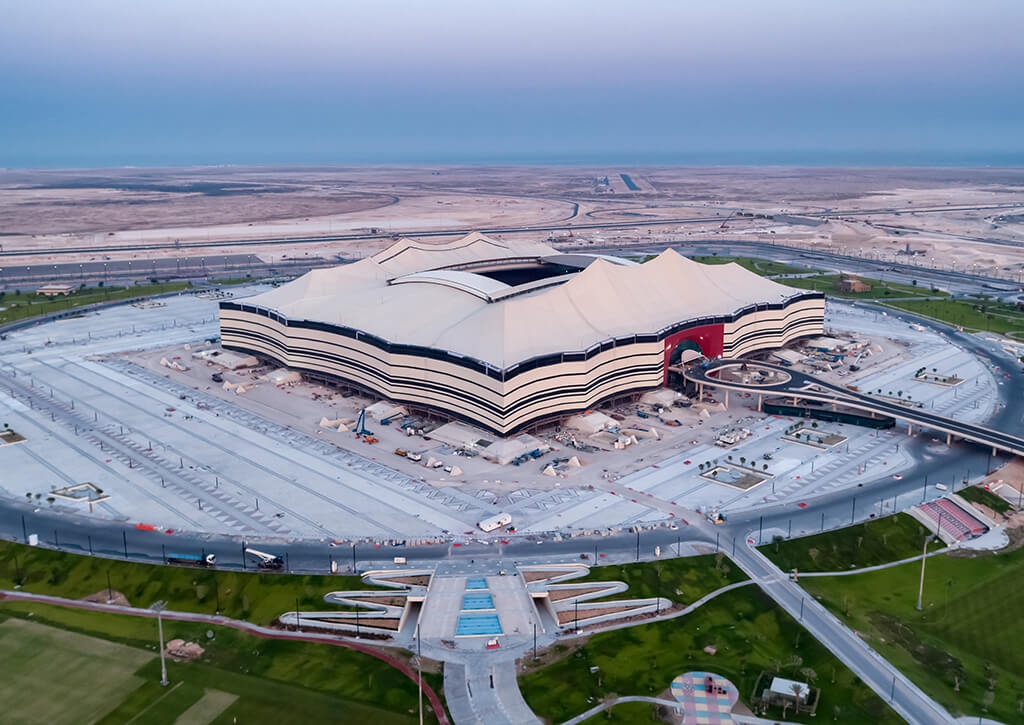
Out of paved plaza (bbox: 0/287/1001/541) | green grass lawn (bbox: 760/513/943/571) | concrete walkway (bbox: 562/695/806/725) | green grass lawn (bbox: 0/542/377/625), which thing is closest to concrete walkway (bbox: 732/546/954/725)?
green grass lawn (bbox: 760/513/943/571)

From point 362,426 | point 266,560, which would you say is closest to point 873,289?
point 362,426

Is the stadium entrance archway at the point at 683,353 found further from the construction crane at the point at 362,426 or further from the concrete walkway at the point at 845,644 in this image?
the concrete walkway at the point at 845,644

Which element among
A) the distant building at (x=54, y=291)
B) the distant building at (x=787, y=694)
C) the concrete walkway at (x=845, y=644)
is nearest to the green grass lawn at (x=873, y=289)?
the concrete walkway at (x=845, y=644)

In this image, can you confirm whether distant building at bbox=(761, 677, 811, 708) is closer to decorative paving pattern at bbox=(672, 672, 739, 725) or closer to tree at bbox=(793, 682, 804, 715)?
tree at bbox=(793, 682, 804, 715)

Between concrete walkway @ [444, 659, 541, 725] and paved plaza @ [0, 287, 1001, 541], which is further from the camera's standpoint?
paved plaza @ [0, 287, 1001, 541]

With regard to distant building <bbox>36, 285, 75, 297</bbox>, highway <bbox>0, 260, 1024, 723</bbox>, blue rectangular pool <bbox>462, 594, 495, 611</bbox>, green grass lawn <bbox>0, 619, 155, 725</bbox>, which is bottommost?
green grass lawn <bbox>0, 619, 155, 725</bbox>

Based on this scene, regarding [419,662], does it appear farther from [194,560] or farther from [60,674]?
[194,560]
